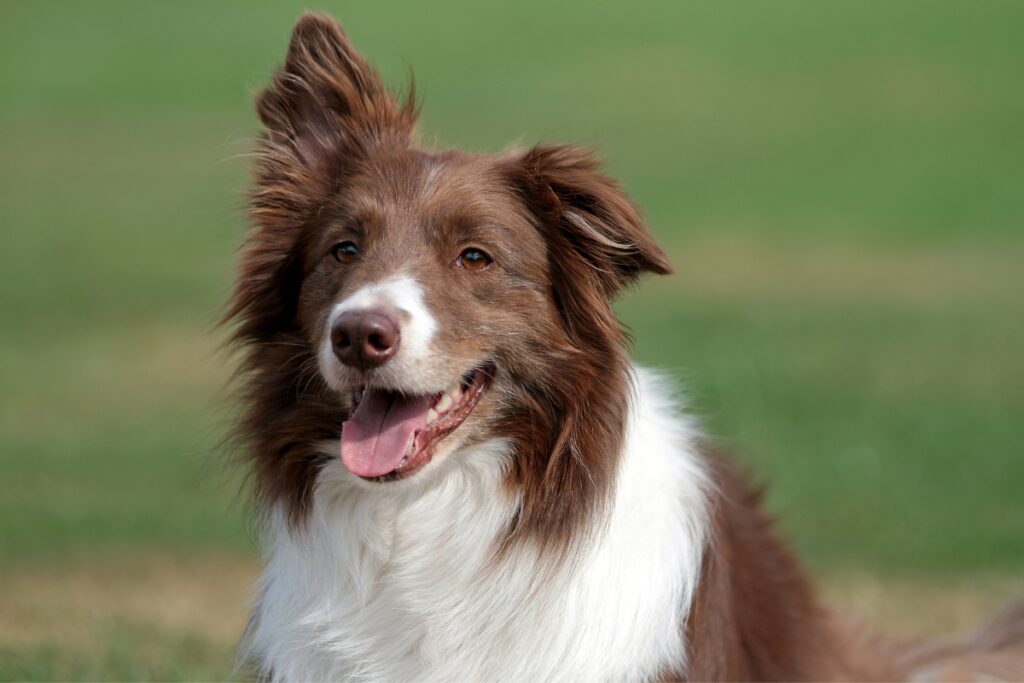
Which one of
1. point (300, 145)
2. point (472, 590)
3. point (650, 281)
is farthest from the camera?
point (650, 281)

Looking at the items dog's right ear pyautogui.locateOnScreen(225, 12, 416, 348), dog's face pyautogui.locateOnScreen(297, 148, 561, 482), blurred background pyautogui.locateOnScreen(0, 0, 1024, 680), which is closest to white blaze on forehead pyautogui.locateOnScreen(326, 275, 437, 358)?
dog's face pyautogui.locateOnScreen(297, 148, 561, 482)

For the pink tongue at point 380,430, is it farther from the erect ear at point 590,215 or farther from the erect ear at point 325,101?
the erect ear at point 325,101

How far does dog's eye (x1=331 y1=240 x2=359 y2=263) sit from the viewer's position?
5.60 meters

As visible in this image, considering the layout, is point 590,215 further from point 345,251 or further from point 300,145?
point 300,145

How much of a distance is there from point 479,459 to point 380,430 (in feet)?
1.22

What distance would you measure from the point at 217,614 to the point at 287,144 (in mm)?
3698

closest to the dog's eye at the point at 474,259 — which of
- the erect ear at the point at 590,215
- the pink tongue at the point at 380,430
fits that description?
the erect ear at the point at 590,215

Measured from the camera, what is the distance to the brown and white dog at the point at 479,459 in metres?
5.39

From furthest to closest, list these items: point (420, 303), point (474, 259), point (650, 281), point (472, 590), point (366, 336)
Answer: point (650, 281) < point (474, 259) < point (472, 590) < point (420, 303) < point (366, 336)

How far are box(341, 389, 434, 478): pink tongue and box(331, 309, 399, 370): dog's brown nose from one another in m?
0.30

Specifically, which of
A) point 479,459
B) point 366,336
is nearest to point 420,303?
point 366,336

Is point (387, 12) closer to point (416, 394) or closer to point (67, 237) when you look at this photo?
point (67, 237)

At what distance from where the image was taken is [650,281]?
63.3ft

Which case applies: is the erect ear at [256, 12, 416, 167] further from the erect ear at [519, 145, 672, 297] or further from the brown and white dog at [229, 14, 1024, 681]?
the erect ear at [519, 145, 672, 297]
